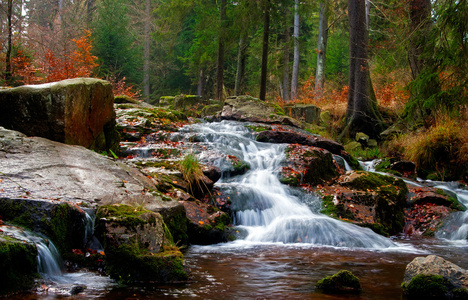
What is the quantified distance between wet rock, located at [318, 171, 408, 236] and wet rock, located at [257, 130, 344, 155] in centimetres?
278

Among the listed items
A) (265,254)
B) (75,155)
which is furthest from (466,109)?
(75,155)

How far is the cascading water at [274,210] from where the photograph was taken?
6621mm

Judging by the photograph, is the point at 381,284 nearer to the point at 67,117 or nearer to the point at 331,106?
the point at 67,117

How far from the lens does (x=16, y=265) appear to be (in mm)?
3244

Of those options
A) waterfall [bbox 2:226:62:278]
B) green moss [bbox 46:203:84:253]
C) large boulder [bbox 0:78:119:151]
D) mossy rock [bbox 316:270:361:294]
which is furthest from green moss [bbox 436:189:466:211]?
large boulder [bbox 0:78:119:151]

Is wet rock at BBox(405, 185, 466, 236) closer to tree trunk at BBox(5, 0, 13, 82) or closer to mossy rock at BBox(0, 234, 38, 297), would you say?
mossy rock at BBox(0, 234, 38, 297)

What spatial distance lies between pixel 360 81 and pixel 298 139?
455 centimetres

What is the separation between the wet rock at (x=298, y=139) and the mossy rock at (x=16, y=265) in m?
9.07

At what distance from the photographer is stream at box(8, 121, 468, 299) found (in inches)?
147

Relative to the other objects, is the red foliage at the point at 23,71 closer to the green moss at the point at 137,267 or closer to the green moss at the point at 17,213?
the green moss at the point at 17,213

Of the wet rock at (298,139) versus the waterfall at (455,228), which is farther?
the wet rock at (298,139)

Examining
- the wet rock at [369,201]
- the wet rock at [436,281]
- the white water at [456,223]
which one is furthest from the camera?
the wet rock at [369,201]

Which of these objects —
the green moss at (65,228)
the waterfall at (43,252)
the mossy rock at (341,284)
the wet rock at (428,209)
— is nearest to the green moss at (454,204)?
the wet rock at (428,209)

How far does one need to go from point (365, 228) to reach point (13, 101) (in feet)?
22.9
